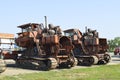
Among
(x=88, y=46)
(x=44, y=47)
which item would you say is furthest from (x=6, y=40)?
(x=44, y=47)

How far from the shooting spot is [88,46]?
31.5m

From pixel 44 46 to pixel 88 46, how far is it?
652 cm

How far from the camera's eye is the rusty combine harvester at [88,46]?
31.0 meters

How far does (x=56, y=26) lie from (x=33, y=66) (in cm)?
340

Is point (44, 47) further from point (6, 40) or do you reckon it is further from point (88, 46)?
point (6, 40)

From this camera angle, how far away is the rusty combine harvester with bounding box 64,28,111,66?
31.0m

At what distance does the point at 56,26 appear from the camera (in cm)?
2656

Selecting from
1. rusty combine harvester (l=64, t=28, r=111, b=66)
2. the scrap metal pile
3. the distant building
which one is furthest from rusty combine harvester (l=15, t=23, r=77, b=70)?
the distant building

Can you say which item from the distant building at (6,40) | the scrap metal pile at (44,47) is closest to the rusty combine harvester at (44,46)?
the scrap metal pile at (44,47)

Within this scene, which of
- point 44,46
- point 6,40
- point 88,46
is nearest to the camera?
point 44,46

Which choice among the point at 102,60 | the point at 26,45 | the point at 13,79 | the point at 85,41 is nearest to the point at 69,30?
the point at 85,41

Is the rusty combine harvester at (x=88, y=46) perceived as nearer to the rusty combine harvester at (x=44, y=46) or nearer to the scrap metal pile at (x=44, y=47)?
the scrap metal pile at (x=44, y=47)

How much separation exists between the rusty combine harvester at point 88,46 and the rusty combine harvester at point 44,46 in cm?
415

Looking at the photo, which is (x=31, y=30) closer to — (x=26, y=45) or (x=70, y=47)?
(x=26, y=45)
